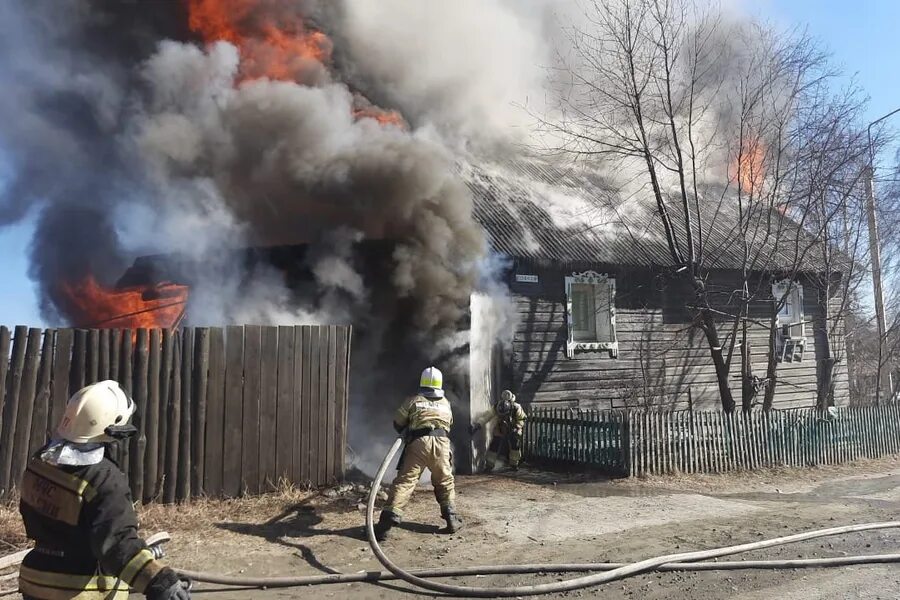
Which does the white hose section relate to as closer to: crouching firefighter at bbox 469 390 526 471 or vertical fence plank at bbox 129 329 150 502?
vertical fence plank at bbox 129 329 150 502

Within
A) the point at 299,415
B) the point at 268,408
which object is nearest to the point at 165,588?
the point at 268,408

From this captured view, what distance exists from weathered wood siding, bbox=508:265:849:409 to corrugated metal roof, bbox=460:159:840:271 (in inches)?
16.9

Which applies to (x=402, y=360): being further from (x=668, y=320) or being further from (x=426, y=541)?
(x=668, y=320)

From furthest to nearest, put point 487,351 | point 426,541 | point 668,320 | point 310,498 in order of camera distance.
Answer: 1. point 668,320
2. point 487,351
3. point 310,498
4. point 426,541

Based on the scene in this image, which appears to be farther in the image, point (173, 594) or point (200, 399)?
point (200, 399)

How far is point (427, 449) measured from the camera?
6.30 metres

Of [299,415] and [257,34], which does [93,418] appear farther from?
[257,34]

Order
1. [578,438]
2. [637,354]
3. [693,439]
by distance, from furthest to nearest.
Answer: [637,354], [578,438], [693,439]

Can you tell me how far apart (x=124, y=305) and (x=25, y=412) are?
5583mm

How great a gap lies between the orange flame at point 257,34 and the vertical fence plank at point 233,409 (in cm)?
565

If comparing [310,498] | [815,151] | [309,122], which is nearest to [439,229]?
[309,122]

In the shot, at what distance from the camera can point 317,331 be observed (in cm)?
769

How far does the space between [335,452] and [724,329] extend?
1020 centimetres

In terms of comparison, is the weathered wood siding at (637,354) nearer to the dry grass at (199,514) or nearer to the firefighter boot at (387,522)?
the dry grass at (199,514)
